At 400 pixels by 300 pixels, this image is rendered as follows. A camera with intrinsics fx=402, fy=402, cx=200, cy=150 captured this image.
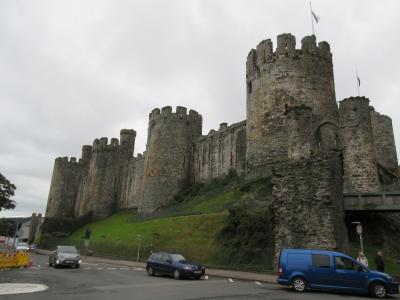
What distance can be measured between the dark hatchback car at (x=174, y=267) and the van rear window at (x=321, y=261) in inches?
228

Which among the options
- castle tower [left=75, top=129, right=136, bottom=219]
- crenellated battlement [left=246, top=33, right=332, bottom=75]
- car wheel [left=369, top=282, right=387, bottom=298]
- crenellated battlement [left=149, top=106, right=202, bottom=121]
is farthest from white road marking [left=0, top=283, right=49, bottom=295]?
castle tower [left=75, top=129, right=136, bottom=219]

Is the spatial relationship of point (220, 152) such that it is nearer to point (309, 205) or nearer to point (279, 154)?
point (279, 154)

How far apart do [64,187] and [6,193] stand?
33822 millimetres

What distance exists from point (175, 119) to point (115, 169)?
18.4m

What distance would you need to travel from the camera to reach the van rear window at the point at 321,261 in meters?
13.4

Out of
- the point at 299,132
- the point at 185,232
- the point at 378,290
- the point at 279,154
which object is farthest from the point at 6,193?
the point at 378,290

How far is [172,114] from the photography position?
45.4 meters

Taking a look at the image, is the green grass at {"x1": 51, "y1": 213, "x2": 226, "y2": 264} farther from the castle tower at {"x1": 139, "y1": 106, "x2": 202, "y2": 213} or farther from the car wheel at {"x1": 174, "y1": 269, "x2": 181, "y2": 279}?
the castle tower at {"x1": 139, "y1": 106, "x2": 202, "y2": 213}

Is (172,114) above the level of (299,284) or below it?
above

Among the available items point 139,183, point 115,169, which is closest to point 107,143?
point 115,169

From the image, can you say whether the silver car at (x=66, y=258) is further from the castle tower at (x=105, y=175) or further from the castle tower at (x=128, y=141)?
the castle tower at (x=128, y=141)

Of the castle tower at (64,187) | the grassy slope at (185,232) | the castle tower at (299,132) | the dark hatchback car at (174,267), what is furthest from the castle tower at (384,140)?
the castle tower at (64,187)

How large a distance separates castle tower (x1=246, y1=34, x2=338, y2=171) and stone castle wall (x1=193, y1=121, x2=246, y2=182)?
20.8ft

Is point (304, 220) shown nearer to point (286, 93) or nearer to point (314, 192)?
point (314, 192)
